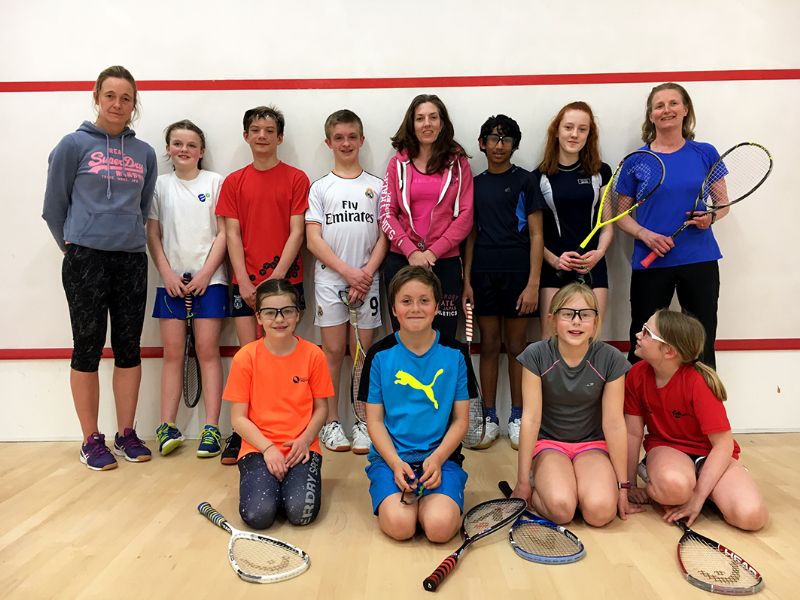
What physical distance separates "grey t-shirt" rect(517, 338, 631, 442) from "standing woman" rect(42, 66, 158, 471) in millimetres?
1763

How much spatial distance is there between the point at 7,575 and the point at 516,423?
6.84ft

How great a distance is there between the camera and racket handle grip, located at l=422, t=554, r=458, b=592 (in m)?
1.64

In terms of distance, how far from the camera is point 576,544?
186cm

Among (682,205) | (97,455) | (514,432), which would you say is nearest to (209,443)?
(97,455)

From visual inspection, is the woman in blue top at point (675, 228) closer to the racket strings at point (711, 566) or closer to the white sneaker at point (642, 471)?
the white sneaker at point (642, 471)

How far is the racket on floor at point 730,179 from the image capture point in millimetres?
2719

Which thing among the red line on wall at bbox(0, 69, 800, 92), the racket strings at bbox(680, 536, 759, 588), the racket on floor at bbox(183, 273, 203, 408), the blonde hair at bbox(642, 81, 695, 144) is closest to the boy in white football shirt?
the red line on wall at bbox(0, 69, 800, 92)

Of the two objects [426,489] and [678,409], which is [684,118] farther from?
[426,489]

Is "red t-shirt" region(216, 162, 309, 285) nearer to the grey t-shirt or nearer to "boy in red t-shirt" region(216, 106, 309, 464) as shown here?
"boy in red t-shirt" region(216, 106, 309, 464)

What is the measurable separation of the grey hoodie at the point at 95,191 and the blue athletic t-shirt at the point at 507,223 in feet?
5.17

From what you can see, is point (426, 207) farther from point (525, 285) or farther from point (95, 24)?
point (95, 24)

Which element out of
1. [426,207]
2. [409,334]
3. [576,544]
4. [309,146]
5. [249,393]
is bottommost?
[576,544]

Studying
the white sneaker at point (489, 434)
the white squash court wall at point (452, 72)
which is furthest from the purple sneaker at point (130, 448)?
the white sneaker at point (489, 434)

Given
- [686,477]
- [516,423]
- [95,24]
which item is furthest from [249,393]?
[95,24]
